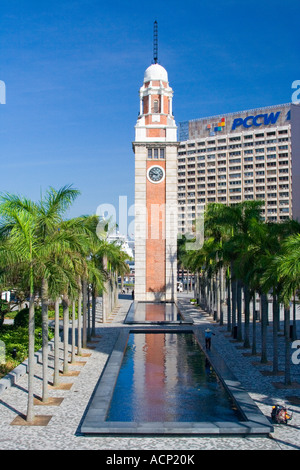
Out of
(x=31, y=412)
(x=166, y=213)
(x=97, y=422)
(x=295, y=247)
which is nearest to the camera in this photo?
(x=97, y=422)

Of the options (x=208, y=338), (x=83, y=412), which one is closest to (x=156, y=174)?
(x=208, y=338)

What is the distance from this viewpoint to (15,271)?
1552 cm

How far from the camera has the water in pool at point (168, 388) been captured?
46.3ft

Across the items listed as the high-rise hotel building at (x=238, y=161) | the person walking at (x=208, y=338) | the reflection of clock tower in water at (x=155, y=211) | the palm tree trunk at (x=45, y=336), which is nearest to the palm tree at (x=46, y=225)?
the palm tree trunk at (x=45, y=336)

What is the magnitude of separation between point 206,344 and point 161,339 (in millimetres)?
4868

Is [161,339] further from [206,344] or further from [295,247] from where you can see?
[295,247]

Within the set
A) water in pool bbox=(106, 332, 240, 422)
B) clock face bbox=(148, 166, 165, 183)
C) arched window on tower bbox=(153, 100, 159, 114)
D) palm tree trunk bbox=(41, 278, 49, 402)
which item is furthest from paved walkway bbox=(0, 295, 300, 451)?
arched window on tower bbox=(153, 100, 159, 114)

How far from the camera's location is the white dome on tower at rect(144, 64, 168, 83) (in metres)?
55.4

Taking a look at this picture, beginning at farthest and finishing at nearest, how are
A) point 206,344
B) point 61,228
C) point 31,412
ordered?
point 206,344, point 61,228, point 31,412

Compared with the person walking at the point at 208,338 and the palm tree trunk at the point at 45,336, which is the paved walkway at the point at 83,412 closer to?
the palm tree trunk at the point at 45,336

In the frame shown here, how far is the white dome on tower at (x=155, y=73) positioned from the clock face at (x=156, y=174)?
10.3m

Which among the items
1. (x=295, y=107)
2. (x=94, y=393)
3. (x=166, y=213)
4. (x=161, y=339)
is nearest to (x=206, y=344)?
(x=161, y=339)

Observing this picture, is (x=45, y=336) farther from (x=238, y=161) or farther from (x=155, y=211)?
(x=238, y=161)

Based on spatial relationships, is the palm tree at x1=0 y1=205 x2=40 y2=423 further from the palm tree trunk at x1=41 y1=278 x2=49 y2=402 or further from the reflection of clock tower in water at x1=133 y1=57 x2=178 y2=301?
the reflection of clock tower in water at x1=133 y1=57 x2=178 y2=301
